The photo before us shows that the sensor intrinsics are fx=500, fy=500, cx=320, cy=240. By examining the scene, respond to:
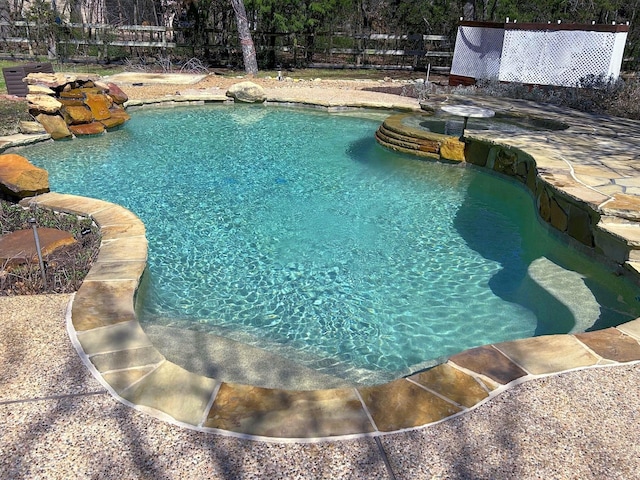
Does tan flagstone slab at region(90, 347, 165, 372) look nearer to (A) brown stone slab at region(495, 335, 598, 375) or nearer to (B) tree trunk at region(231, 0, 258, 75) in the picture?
(A) brown stone slab at region(495, 335, 598, 375)

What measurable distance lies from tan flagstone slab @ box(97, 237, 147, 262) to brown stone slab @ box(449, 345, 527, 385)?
265cm

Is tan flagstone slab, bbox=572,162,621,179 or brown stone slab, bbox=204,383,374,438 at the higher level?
tan flagstone slab, bbox=572,162,621,179

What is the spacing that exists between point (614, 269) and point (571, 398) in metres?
2.24

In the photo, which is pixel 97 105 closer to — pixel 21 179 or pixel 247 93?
pixel 247 93

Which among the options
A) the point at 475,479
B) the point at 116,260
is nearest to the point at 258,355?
the point at 116,260

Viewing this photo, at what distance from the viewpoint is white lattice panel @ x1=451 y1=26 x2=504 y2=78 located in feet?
45.8

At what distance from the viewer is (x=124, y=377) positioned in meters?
2.65

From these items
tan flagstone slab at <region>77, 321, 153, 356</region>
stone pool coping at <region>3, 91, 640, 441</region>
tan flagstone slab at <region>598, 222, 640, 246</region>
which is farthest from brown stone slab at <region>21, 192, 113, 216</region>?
tan flagstone slab at <region>598, 222, 640, 246</region>

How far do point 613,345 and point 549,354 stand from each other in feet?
1.43

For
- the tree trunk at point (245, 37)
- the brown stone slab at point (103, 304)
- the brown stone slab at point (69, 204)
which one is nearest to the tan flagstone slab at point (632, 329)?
the brown stone slab at point (103, 304)

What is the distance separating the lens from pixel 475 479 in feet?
6.78

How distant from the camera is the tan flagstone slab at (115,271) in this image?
12.3 feet

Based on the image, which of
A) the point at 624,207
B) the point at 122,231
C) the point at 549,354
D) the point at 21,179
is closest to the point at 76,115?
the point at 21,179

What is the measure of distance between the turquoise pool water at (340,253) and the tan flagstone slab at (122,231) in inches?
16.2
